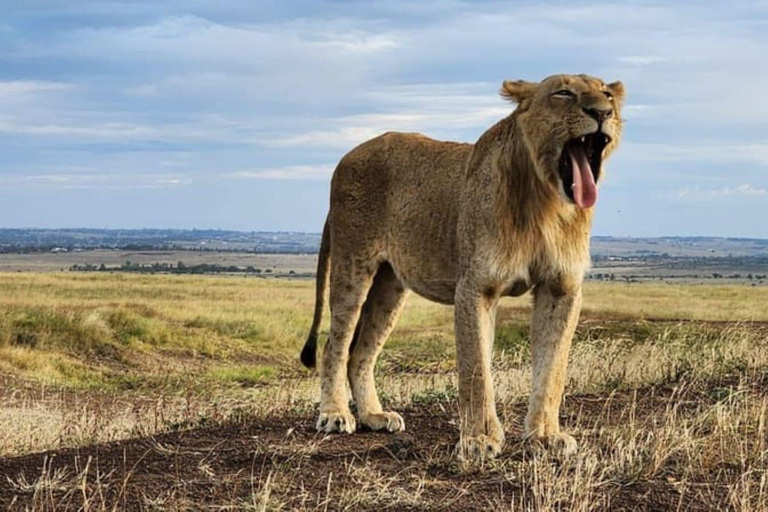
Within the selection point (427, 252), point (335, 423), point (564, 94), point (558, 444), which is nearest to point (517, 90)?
point (564, 94)

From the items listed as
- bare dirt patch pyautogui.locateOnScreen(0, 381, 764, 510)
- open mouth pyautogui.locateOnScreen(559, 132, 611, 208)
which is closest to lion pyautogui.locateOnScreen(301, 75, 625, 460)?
open mouth pyautogui.locateOnScreen(559, 132, 611, 208)

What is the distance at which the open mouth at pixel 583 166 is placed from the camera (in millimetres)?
Answer: 6418

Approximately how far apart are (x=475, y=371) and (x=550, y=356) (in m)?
0.60

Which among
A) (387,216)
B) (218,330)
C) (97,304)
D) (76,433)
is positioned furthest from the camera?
(97,304)

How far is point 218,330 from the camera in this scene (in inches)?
1201

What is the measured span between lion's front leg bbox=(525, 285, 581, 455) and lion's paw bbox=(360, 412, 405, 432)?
4.48ft

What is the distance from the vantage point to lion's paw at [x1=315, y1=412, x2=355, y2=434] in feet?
27.3

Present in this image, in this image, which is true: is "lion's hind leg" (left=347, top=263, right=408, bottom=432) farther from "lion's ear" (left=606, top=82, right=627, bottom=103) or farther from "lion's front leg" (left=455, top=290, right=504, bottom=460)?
"lion's ear" (left=606, top=82, right=627, bottom=103)

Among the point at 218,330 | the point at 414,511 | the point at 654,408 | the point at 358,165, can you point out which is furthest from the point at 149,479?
the point at 218,330

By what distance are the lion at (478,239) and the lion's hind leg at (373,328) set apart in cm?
1

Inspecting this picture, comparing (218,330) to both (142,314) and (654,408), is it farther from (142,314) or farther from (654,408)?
(654,408)

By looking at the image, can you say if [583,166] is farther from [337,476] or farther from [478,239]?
[337,476]

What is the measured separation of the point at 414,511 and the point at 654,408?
4.01m

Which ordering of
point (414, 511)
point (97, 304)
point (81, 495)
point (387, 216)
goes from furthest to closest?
point (97, 304)
point (387, 216)
point (81, 495)
point (414, 511)
